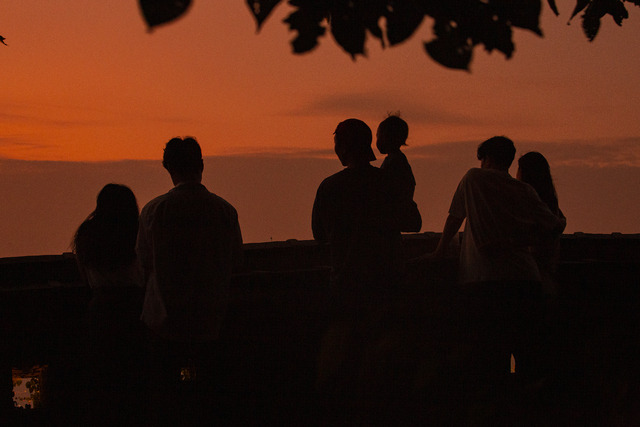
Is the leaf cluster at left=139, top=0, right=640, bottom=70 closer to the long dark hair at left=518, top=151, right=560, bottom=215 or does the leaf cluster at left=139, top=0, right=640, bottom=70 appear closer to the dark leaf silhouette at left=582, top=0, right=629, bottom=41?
the dark leaf silhouette at left=582, top=0, right=629, bottom=41

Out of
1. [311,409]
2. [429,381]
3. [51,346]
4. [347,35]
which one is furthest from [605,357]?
[51,346]

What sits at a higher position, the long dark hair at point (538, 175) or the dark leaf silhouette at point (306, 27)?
the long dark hair at point (538, 175)

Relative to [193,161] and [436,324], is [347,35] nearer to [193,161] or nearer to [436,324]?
[193,161]

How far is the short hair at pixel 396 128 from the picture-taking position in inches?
200

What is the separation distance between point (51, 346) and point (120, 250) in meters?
0.66

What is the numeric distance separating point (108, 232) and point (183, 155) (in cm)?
70

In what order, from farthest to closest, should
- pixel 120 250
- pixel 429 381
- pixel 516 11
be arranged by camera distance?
1. pixel 120 250
2. pixel 429 381
3. pixel 516 11

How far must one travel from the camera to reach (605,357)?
404cm

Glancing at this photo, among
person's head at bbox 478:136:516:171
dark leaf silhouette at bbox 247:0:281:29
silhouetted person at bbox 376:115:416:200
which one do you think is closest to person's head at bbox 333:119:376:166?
silhouetted person at bbox 376:115:416:200

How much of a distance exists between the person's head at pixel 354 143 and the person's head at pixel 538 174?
1.33 m

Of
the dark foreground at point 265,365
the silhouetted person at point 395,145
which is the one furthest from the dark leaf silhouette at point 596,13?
the silhouetted person at point 395,145

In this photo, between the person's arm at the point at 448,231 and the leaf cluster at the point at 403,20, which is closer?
the leaf cluster at the point at 403,20

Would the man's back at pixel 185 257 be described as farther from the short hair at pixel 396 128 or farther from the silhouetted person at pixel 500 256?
the silhouetted person at pixel 500 256

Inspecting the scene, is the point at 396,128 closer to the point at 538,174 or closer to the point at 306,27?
the point at 538,174
